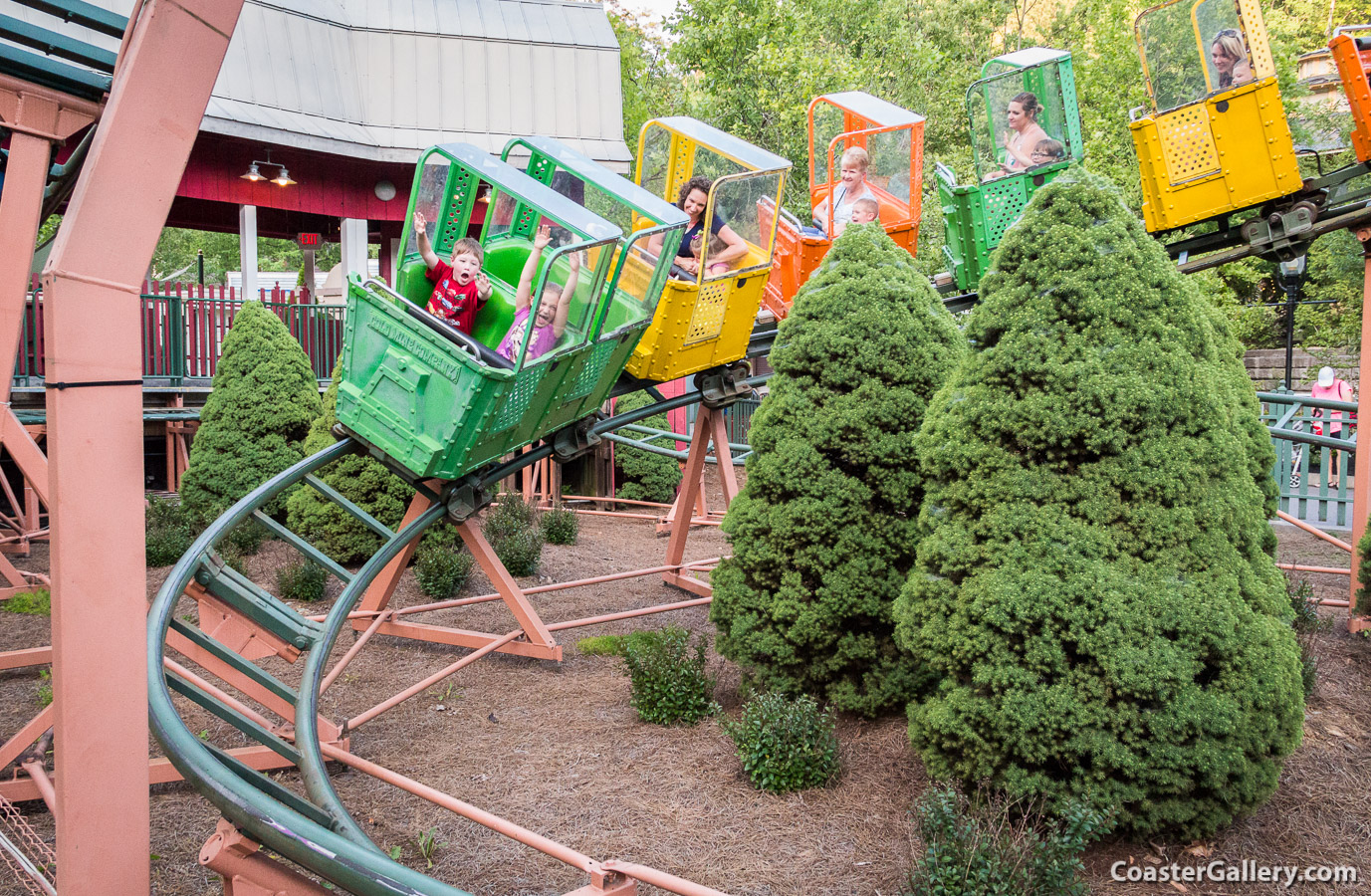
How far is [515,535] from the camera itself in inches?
376

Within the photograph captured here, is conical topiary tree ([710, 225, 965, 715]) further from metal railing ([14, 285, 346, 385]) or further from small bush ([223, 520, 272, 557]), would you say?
metal railing ([14, 285, 346, 385])

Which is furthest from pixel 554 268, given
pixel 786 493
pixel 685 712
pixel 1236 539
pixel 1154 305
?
pixel 1236 539

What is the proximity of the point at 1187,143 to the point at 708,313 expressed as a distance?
3340 mm

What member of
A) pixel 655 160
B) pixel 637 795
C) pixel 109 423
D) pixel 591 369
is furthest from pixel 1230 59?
pixel 109 423

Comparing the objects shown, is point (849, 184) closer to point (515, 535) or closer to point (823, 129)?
point (823, 129)

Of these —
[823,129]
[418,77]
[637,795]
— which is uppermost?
[418,77]

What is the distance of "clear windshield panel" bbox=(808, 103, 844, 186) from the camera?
8609 millimetres

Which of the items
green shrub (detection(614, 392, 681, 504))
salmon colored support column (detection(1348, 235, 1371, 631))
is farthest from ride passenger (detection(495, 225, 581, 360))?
green shrub (detection(614, 392, 681, 504))

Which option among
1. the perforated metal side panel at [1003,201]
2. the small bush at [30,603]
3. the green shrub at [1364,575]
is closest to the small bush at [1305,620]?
the green shrub at [1364,575]

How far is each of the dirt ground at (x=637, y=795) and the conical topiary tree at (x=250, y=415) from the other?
3.11 meters

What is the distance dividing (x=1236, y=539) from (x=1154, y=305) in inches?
38.6

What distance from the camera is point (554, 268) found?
18.9 ft

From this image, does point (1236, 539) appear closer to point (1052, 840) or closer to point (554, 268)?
point (1052, 840)

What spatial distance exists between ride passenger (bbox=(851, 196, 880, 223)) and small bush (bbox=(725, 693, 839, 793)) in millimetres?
4011
